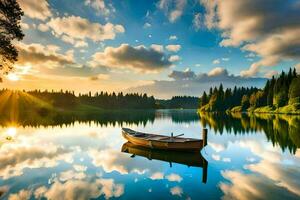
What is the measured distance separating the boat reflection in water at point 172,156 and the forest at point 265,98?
273 ft

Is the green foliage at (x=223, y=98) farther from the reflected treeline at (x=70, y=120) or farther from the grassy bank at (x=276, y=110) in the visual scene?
the reflected treeline at (x=70, y=120)

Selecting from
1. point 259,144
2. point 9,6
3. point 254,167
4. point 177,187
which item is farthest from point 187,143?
point 9,6

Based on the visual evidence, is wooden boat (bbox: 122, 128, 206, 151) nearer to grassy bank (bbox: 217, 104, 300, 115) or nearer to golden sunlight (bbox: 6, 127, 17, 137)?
golden sunlight (bbox: 6, 127, 17, 137)

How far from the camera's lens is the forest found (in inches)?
3711

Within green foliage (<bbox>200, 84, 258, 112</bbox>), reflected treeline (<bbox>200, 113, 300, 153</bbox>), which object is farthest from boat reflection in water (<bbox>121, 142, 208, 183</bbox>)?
green foliage (<bbox>200, 84, 258, 112</bbox>)

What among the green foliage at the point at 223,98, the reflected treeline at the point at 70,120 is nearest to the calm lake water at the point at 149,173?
the reflected treeline at the point at 70,120

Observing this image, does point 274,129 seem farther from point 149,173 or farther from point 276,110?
point 276,110

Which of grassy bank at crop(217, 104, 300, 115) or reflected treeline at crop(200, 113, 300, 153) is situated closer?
reflected treeline at crop(200, 113, 300, 153)

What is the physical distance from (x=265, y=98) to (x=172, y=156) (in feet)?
373

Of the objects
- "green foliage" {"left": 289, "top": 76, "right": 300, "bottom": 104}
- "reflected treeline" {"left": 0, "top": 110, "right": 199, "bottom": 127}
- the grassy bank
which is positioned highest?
"green foliage" {"left": 289, "top": 76, "right": 300, "bottom": 104}

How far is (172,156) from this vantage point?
85.8 feet

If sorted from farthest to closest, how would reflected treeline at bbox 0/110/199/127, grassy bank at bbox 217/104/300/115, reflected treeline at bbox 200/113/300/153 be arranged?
1. grassy bank at bbox 217/104/300/115
2. reflected treeline at bbox 0/110/199/127
3. reflected treeline at bbox 200/113/300/153

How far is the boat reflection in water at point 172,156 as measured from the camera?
22.8 metres

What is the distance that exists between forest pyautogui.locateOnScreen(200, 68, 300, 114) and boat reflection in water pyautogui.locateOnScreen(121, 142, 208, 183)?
83.2 meters
